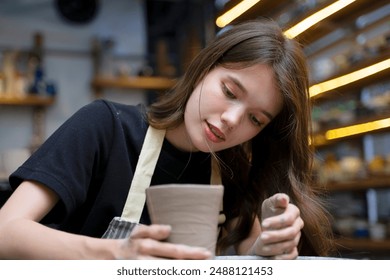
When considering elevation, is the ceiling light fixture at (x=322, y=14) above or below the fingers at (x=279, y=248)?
above

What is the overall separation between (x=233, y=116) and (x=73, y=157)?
24 centimetres

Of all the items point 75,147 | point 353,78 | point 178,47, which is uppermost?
point 178,47

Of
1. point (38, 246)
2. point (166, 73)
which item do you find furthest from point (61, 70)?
point (38, 246)

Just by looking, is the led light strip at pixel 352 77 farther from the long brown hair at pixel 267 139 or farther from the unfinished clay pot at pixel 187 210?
the unfinished clay pot at pixel 187 210

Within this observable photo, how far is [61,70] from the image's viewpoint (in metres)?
3.40

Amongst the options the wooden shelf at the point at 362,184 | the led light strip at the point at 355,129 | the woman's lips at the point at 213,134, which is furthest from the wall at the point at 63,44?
the woman's lips at the point at 213,134

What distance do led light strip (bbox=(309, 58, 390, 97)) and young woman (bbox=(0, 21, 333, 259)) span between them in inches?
57.5

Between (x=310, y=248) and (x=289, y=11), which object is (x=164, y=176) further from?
(x=289, y=11)

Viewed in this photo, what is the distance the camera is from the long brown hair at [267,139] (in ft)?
2.74

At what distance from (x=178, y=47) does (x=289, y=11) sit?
1079mm

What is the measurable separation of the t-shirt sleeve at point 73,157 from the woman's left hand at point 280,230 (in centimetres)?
27

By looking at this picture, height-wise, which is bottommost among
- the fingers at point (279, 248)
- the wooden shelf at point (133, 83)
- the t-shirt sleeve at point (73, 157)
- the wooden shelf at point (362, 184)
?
the wooden shelf at point (362, 184)

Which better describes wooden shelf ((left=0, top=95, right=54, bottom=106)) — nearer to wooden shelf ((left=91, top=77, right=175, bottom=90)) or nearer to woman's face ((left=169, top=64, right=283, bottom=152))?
wooden shelf ((left=91, top=77, right=175, bottom=90))
